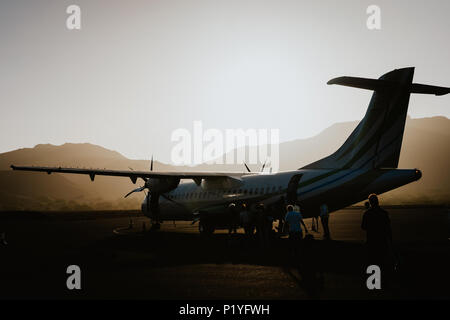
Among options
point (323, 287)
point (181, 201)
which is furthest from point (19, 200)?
point (323, 287)

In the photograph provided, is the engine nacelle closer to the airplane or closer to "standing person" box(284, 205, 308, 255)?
the airplane

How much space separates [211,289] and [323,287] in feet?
7.86

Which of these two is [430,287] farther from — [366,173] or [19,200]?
[19,200]

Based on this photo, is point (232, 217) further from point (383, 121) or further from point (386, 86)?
point (386, 86)

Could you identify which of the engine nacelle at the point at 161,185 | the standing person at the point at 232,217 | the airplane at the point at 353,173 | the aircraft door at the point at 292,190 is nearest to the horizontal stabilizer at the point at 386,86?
the airplane at the point at 353,173

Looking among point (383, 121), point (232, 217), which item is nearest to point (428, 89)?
point (383, 121)

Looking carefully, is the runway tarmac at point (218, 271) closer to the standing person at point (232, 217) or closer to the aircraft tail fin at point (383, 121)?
the standing person at point (232, 217)

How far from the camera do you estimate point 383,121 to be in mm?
15125

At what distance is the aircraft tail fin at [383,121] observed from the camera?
14398mm

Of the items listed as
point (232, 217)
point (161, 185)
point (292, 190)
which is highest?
point (292, 190)

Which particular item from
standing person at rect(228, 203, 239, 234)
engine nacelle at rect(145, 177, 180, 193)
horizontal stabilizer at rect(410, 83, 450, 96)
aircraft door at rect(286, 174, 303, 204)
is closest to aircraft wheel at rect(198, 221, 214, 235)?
standing person at rect(228, 203, 239, 234)

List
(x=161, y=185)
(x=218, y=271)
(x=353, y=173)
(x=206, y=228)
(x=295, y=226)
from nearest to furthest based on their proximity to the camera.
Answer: (x=218, y=271) < (x=295, y=226) < (x=353, y=173) < (x=206, y=228) < (x=161, y=185)
